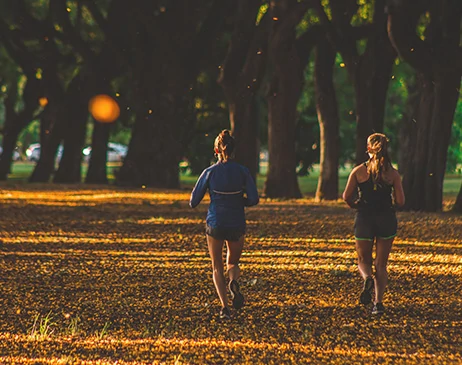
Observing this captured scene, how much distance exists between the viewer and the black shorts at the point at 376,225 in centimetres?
910

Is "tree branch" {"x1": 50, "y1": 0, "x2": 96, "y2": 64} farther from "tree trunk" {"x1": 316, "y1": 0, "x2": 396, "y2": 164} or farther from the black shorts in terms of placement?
the black shorts

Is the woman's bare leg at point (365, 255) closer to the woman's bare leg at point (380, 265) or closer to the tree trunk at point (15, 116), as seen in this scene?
the woman's bare leg at point (380, 265)

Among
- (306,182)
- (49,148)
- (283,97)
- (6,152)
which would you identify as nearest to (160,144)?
(49,148)

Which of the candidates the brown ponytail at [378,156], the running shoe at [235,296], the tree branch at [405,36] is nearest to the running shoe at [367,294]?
the brown ponytail at [378,156]

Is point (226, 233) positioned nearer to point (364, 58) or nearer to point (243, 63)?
point (364, 58)

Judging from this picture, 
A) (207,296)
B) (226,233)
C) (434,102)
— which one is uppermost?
(434,102)

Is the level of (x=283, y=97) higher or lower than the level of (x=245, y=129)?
higher

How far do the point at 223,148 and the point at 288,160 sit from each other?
1831cm

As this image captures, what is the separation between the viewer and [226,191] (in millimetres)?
8820

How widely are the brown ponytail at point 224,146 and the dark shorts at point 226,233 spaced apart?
59 cm

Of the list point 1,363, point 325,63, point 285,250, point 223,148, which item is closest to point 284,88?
point 325,63

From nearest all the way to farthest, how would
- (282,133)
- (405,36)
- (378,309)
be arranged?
(378,309) < (405,36) < (282,133)

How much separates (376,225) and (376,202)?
0.21 m

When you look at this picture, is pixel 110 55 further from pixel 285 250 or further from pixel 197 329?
pixel 197 329
